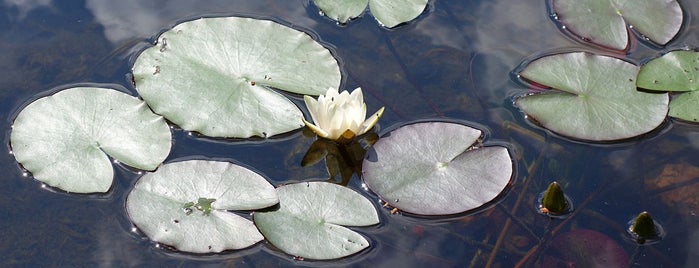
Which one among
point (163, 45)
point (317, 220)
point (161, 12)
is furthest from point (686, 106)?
point (161, 12)

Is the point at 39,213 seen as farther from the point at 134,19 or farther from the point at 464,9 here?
the point at 464,9

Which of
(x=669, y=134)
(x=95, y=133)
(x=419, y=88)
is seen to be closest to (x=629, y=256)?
(x=669, y=134)

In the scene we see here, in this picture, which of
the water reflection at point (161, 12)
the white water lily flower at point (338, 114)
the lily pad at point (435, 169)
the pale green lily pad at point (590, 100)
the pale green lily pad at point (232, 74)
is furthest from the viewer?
the water reflection at point (161, 12)

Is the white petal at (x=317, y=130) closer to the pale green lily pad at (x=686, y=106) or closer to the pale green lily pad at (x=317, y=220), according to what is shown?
the pale green lily pad at (x=317, y=220)

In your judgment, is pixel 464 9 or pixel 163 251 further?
pixel 464 9

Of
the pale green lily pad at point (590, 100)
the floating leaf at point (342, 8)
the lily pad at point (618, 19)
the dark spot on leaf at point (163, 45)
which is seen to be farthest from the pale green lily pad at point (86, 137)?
the lily pad at point (618, 19)
